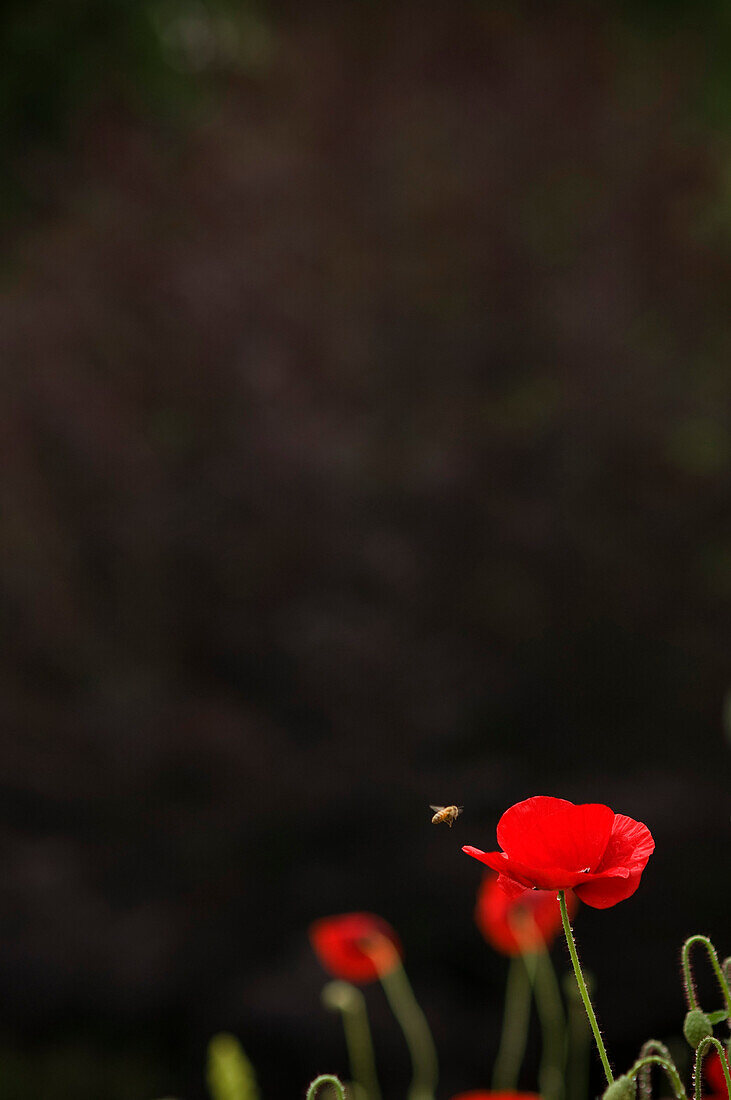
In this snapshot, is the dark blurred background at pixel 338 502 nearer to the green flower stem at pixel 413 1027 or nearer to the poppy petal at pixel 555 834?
the green flower stem at pixel 413 1027

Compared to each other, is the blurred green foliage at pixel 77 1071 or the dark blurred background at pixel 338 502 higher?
the dark blurred background at pixel 338 502

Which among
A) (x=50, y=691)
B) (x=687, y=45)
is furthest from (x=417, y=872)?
(x=687, y=45)

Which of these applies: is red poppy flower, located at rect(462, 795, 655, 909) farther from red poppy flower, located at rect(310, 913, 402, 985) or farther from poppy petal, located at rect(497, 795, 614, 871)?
red poppy flower, located at rect(310, 913, 402, 985)

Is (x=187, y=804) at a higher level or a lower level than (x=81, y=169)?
lower

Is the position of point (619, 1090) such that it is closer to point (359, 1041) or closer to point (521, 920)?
point (521, 920)

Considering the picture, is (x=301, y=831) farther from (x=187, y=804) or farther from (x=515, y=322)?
(x=515, y=322)

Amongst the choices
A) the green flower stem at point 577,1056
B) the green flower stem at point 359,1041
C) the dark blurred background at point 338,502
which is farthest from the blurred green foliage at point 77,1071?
the green flower stem at point 577,1056

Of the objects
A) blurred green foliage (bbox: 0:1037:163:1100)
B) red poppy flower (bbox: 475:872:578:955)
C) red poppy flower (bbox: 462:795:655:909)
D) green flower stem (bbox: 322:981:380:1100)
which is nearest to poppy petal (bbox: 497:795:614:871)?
red poppy flower (bbox: 462:795:655:909)
